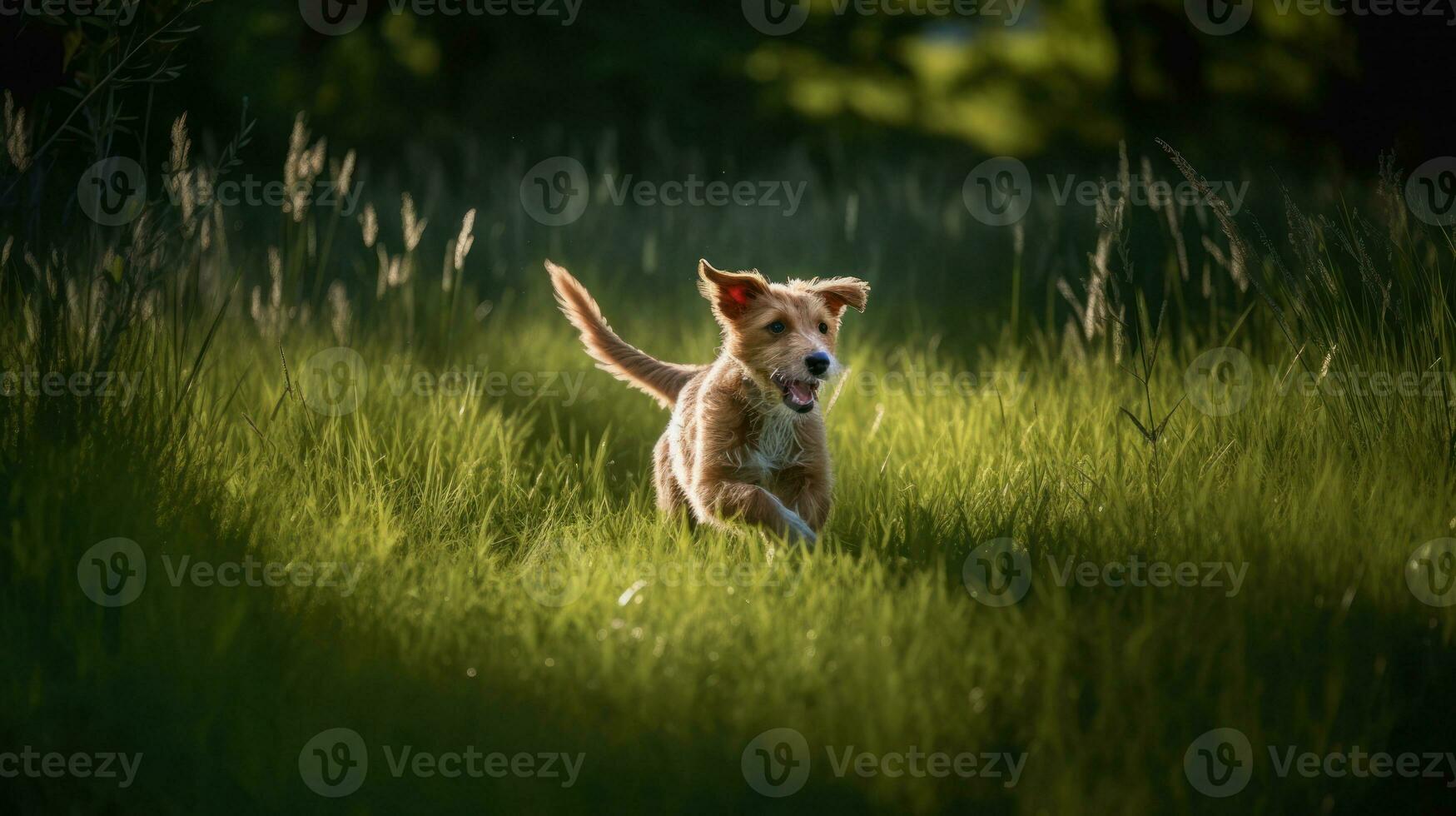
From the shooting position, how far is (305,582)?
4.06 metres

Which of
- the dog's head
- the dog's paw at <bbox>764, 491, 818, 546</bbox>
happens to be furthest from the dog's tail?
the dog's paw at <bbox>764, 491, 818, 546</bbox>

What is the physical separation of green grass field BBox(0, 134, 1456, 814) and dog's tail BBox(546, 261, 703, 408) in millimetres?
447

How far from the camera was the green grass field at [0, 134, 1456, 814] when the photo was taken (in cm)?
336

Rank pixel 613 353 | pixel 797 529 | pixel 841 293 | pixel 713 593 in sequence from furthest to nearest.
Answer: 1. pixel 613 353
2. pixel 841 293
3. pixel 797 529
4. pixel 713 593

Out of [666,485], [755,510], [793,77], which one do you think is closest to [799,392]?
[755,510]

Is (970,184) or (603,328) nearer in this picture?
(603,328)

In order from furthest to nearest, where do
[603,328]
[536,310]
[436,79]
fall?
[436,79] < [536,310] < [603,328]

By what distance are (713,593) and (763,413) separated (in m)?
0.99

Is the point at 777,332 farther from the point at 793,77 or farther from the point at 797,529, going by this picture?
the point at 793,77

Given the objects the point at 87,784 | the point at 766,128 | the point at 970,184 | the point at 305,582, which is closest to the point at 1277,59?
the point at 970,184

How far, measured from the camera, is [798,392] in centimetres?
462

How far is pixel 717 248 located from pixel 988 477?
182 inches

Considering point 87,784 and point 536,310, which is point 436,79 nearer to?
point 536,310

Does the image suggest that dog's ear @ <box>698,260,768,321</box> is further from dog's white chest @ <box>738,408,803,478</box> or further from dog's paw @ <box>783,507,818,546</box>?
dog's paw @ <box>783,507,818,546</box>
